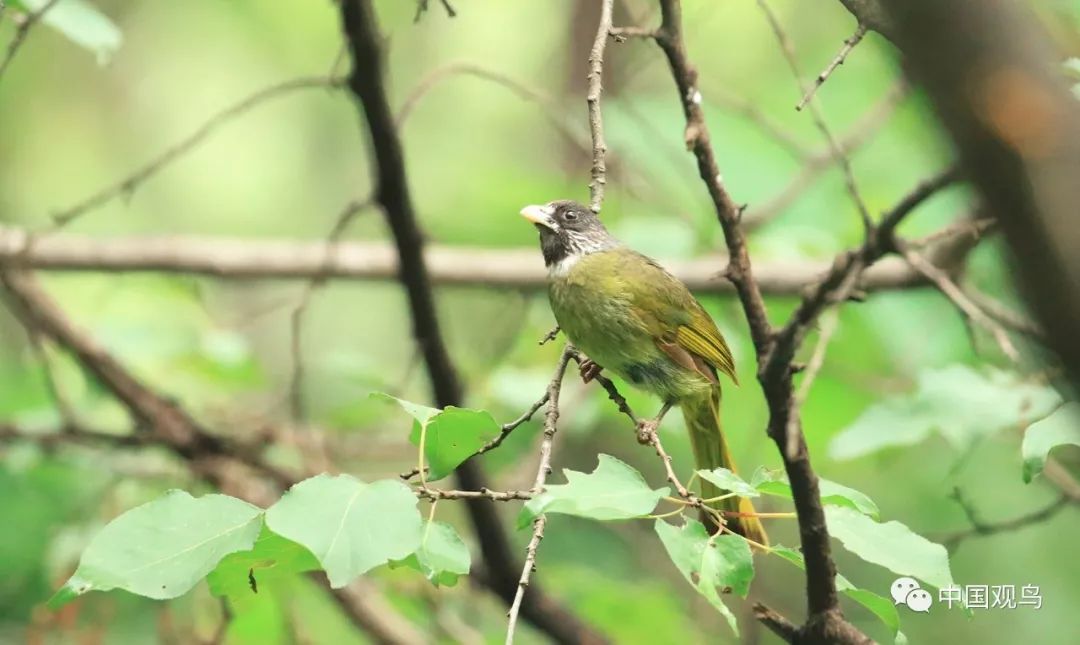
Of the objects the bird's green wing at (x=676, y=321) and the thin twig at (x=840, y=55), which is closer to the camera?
the thin twig at (x=840, y=55)

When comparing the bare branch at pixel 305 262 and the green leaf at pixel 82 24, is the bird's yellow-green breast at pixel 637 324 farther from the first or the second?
the green leaf at pixel 82 24

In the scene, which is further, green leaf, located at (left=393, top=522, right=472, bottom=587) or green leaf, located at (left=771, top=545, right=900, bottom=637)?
green leaf, located at (left=771, top=545, right=900, bottom=637)

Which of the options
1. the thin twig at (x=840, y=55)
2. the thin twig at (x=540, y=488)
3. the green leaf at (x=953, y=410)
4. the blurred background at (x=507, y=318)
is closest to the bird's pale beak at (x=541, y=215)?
the blurred background at (x=507, y=318)

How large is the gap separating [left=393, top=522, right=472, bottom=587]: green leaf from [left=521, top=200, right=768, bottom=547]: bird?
63.4 inches

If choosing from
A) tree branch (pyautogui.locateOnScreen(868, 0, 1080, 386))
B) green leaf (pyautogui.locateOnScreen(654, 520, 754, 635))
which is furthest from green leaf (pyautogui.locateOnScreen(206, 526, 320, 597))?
tree branch (pyautogui.locateOnScreen(868, 0, 1080, 386))

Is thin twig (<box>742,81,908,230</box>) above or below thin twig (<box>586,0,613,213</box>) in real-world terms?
below

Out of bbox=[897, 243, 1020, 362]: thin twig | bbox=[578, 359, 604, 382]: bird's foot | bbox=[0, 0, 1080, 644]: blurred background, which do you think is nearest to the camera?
Answer: bbox=[897, 243, 1020, 362]: thin twig

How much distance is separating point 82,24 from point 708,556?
80.9 inches

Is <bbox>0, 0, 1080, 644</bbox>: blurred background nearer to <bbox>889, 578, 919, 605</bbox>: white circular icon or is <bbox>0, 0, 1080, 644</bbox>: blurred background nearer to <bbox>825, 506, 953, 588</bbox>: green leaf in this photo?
<bbox>889, 578, 919, 605</bbox>: white circular icon

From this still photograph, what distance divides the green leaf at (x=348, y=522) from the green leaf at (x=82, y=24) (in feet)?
5.16

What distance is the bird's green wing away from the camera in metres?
3.51

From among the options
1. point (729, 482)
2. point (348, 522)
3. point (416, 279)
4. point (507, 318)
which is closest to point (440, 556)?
point (348, 522)

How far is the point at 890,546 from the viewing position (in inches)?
72.6

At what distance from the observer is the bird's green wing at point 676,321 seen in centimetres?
351
